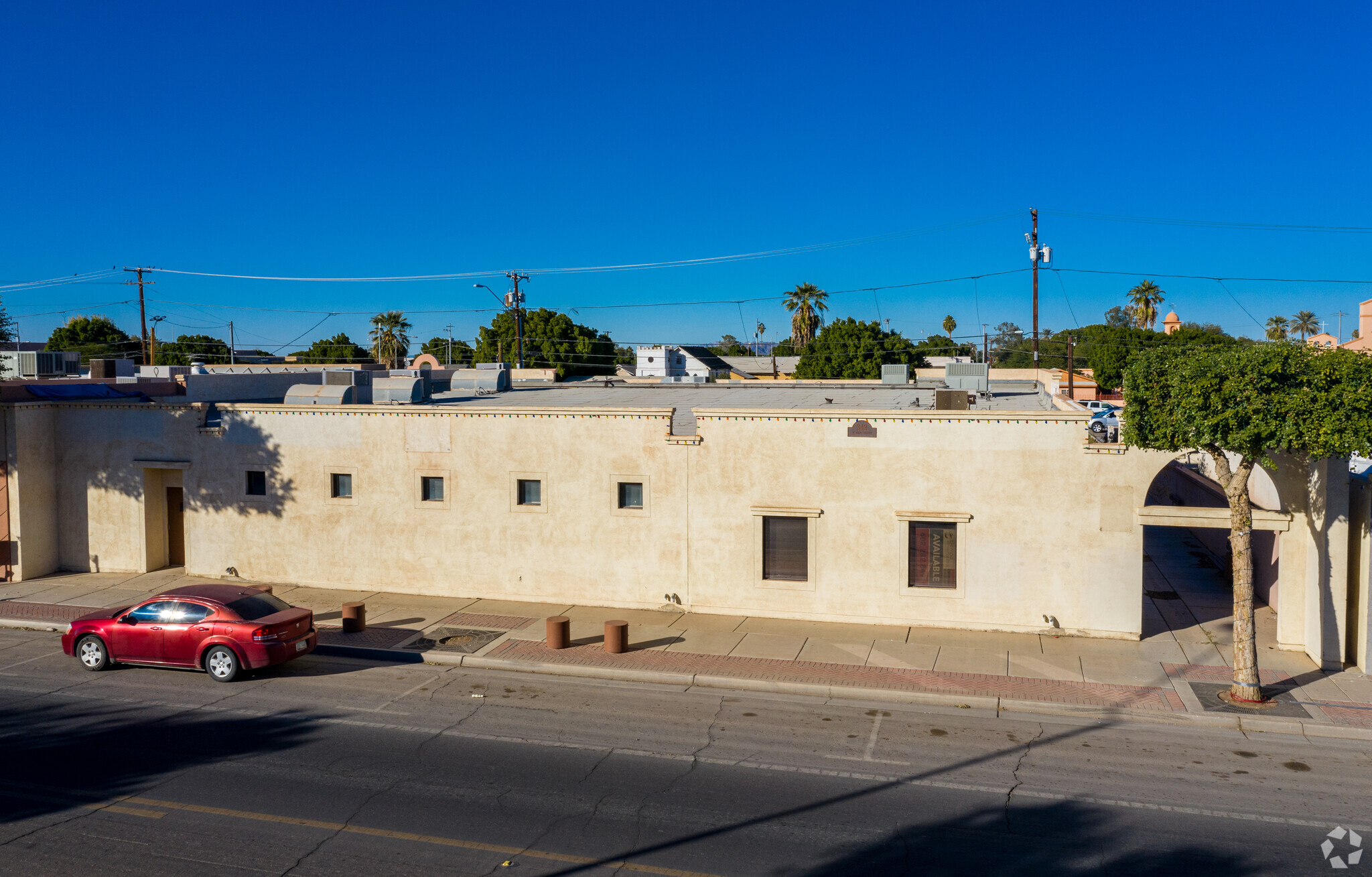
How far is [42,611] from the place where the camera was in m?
20.7

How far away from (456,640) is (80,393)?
47.3ft

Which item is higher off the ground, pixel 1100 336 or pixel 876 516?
pixel 1100 336

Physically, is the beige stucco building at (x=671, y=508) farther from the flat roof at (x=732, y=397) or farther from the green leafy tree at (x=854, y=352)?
the green leafy tree at (x=854, y=352)

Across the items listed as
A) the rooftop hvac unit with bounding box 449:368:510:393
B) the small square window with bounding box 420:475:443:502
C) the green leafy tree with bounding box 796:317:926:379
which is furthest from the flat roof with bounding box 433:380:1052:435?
the green leafy tree with bounding box 796:317:926:379

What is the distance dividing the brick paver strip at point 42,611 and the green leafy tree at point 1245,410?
21.1 metres

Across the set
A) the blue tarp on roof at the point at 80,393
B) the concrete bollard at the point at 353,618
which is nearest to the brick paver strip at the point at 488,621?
the concrete bollard at the point at 353,618

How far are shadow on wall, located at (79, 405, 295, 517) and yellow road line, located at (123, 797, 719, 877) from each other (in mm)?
12911

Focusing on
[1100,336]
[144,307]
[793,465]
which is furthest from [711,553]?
[1100,336]

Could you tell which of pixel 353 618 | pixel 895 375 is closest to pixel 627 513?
pixel 353 618

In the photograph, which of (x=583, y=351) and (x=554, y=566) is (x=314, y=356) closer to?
(x=583, y=351)

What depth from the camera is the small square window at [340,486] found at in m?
22.6

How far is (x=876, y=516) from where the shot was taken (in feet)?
63.0

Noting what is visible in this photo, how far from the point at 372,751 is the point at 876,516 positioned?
10.8 m

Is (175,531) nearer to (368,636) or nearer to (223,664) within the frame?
(368,636)
